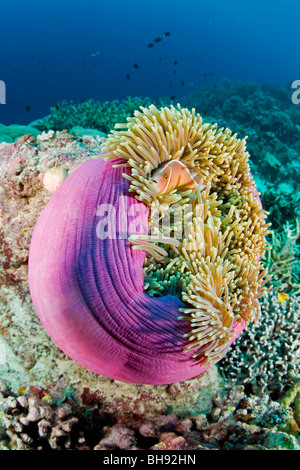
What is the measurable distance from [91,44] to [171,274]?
173 feet

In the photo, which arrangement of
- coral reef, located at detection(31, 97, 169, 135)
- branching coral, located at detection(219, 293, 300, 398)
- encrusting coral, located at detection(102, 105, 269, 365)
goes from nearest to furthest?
encrusting coral, located at detection(102, 105, 269, 365)
branching coral, located at detection(219, 293, 300, 398)
coral reef, located at detection(31, 97, 169, 135)

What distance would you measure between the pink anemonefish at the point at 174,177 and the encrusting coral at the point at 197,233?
30 millimetres

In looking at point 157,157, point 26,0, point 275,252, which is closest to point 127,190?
point 157,157

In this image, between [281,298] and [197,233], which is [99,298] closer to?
[197,233]

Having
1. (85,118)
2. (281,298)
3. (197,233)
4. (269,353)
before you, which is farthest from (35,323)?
(85,118)

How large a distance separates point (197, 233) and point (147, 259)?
1.16 ft

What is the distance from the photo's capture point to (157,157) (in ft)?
6.21

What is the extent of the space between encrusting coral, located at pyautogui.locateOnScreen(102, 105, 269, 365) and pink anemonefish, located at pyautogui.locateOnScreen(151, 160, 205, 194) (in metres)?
0.03

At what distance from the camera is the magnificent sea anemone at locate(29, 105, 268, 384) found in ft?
4.95

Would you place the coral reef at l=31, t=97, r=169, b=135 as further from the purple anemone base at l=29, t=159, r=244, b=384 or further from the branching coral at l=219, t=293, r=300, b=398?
the branching coral at l=219, t=293, r=300, b=398

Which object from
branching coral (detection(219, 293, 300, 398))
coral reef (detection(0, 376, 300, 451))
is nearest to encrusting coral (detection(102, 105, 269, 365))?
coral reef (detection(0, 376, 300, 451))

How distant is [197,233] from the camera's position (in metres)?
1.78

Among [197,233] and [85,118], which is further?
[85,118]
